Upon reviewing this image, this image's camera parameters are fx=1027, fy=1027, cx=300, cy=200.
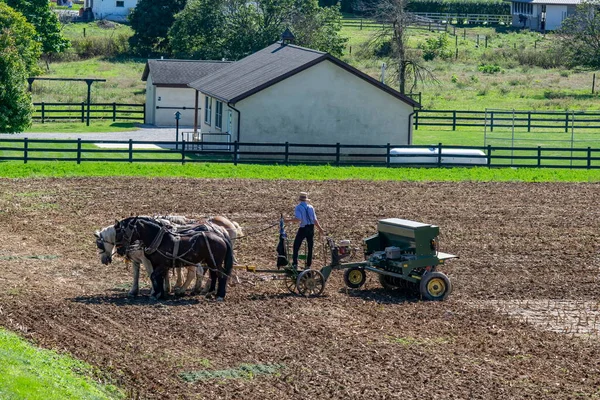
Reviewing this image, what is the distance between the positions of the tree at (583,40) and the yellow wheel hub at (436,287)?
54004 millimetres

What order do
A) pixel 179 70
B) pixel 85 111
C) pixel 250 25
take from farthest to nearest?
pixel 250 25 < pixel 85 111 < pixel 179 70

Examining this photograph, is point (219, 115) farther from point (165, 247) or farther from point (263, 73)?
point (165, 247)

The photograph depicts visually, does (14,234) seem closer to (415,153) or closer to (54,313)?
(54,313)

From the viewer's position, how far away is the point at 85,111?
54656 millimetres

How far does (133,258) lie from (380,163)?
72.4ft

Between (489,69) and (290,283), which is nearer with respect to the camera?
(290,283)

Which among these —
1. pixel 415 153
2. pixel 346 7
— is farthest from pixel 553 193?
pixel 346 7

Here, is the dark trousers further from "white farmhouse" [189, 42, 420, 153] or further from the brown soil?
"white farmhouse" [189, 42, 420, 153]

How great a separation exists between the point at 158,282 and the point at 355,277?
3649 mm

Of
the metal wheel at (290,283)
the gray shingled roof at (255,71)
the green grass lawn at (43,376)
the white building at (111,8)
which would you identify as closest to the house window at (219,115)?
the gray shingled roof at (255,71)

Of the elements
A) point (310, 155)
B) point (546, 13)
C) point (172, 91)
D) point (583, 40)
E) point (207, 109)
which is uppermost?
point (546, 13)

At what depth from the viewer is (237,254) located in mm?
21047

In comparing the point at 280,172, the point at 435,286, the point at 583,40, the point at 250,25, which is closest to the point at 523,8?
the point at 583,40

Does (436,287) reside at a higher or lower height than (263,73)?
lower
